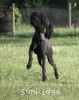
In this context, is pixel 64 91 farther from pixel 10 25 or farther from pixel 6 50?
pixel 10 25

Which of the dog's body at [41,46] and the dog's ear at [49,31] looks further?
the dog's ear at [49,31]

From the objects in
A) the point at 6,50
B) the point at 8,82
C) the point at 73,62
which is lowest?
the point at 6,50

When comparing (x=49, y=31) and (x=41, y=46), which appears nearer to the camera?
(x=41, y=46)

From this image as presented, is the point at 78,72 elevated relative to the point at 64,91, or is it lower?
lower

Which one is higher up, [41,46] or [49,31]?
[49,31]

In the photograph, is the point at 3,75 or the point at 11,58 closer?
the point at 3,75

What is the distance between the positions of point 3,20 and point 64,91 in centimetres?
1799

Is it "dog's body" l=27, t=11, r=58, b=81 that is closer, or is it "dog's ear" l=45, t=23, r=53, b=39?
"dog's body" l=27, t=11, r=58, b=81

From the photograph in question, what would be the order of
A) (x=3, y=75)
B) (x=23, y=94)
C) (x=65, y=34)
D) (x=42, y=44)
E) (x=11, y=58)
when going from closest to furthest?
(x=23, y=94) < (x=42, y=44) < (x=3, y=75) < (x=11, y=58) < (x=65, y=34)

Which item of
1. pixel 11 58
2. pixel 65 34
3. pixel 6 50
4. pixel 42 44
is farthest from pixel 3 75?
pixel 65 34

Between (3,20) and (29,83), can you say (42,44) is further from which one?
(3,20)

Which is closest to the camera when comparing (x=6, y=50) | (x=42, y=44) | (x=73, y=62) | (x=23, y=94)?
(x=23, y=94)

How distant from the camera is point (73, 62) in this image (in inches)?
480

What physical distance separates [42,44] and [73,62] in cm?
361
